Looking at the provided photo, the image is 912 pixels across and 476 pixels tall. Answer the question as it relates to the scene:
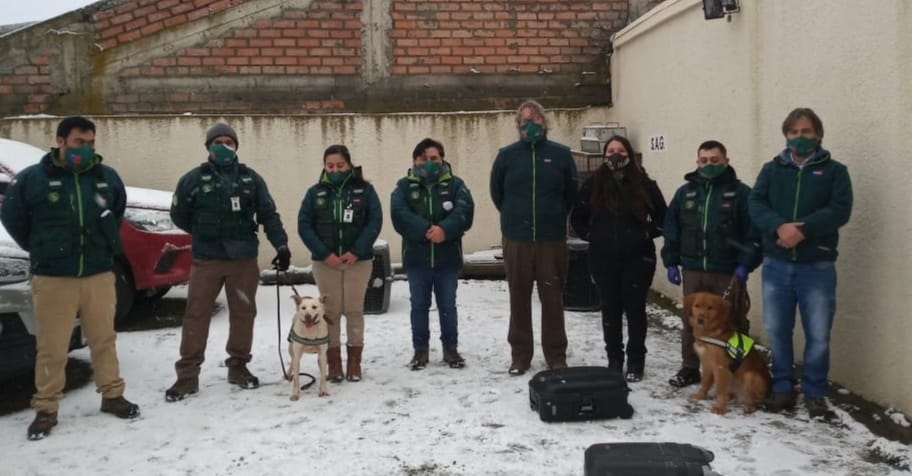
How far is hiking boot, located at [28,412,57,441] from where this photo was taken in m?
4.34

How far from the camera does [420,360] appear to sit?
566 centimetres

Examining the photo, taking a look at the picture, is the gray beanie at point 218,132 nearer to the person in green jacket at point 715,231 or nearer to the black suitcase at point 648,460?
the person in green jacket at point 715,231

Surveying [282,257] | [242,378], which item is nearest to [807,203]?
[282,257]

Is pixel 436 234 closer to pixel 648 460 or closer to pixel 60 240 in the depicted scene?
pixel 60 240

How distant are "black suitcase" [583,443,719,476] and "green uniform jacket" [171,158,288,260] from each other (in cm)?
310

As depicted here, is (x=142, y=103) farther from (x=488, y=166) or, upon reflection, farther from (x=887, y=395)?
(x=887, y=395)

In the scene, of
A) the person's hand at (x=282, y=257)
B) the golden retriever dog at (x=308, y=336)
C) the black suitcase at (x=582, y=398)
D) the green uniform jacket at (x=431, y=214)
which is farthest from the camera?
the green uniform jacket at (x=431, y=214)

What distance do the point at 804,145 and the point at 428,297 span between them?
9.49ft

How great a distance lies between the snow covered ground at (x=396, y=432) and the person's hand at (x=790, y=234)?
1.11 m

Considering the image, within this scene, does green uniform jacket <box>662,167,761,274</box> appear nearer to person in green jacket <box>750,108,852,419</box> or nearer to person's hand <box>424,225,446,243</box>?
person in green jacket <box>750,108,852,419</box>

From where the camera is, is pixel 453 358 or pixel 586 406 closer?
pixel 586 406

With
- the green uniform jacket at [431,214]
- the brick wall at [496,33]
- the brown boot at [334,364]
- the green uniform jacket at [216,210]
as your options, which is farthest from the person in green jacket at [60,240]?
the brick wall at [496,33]

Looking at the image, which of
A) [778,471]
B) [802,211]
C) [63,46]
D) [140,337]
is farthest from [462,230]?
[63,46]

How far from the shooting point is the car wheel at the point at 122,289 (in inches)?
256
